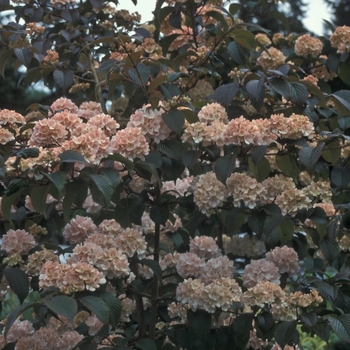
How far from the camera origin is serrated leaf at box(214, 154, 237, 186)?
5.10ft

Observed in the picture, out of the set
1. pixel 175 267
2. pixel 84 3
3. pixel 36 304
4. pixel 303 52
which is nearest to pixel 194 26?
pixel 303 52

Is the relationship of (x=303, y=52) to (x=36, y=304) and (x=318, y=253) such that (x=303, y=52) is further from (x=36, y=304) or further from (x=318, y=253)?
(x=36, y=304)

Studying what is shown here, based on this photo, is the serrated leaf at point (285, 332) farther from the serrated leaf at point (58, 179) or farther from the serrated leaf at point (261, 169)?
the serrated leaf at point (58, 179)

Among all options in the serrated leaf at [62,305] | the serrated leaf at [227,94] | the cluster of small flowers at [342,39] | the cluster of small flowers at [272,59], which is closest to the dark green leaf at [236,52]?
the serrated leaf at [227,94]

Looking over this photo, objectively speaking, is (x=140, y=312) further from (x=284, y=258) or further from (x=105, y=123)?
(x=105, y=123)

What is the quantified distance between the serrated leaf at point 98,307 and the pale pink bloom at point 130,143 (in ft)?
1.23

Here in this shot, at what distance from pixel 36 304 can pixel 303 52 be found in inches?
62.9

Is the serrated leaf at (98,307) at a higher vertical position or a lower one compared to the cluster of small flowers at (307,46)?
lower

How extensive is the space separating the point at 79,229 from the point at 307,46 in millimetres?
1205

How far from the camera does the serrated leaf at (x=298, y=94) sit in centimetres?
176

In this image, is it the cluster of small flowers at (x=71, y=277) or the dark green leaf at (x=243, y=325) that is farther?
the dark green leaf at (x=243, y=325)

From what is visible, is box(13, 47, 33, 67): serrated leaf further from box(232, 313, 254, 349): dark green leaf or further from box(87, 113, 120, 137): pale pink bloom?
box(232, 313, 254, 349): dark green leaf

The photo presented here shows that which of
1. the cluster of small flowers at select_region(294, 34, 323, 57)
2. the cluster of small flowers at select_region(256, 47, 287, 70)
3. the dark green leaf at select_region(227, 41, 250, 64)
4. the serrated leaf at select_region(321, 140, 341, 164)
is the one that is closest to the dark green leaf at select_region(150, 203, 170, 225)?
the serrated leaf at select_region(321, 140, 341, 164)

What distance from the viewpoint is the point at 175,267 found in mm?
2031
